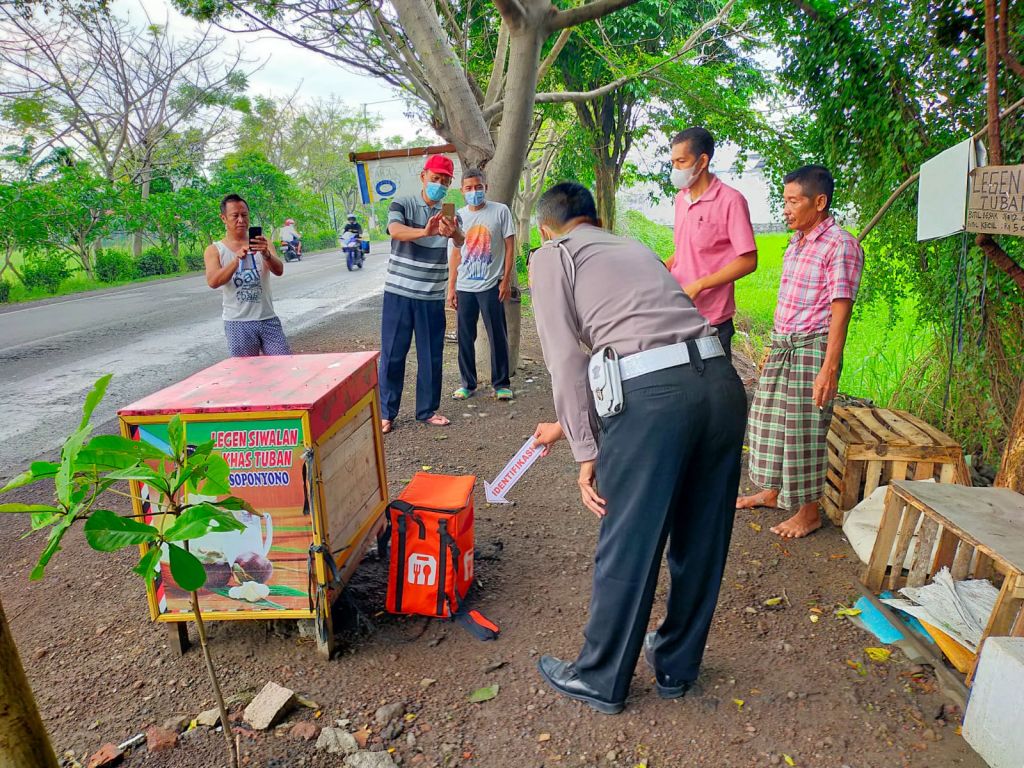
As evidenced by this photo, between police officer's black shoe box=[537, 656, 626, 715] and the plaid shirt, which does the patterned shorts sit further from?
the plaid shirt

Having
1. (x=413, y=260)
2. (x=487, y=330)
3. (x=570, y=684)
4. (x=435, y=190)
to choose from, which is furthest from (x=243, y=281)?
(x=570, y=684)

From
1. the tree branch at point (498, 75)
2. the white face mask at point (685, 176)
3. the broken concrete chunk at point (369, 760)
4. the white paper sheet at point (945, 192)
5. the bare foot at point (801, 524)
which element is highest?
the tree branch at point (498, 75)

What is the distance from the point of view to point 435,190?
201 inches

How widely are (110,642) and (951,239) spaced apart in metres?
4.77

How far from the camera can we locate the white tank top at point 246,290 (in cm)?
457

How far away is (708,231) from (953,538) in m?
1.80

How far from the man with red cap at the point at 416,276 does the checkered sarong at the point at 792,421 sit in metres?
2.51

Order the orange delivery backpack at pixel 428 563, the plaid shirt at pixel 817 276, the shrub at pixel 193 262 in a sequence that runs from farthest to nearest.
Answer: the shrub at pixel 193 262, the plaid shirt at pixel 817 276, the orange delivery backpack at pixel 428 563

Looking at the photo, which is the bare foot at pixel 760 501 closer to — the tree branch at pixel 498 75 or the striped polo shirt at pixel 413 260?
the striped polo shirt at pixel 413 260

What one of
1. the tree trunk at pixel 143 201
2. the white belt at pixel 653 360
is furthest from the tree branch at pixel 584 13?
the tree trunk at pixel 143 201

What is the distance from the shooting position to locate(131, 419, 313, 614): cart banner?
246 cm

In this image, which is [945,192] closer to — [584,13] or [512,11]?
[584,13]

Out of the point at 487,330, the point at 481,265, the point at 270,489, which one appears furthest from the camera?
the point at 487,330

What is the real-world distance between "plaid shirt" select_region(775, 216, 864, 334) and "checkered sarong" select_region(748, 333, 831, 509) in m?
0.08
